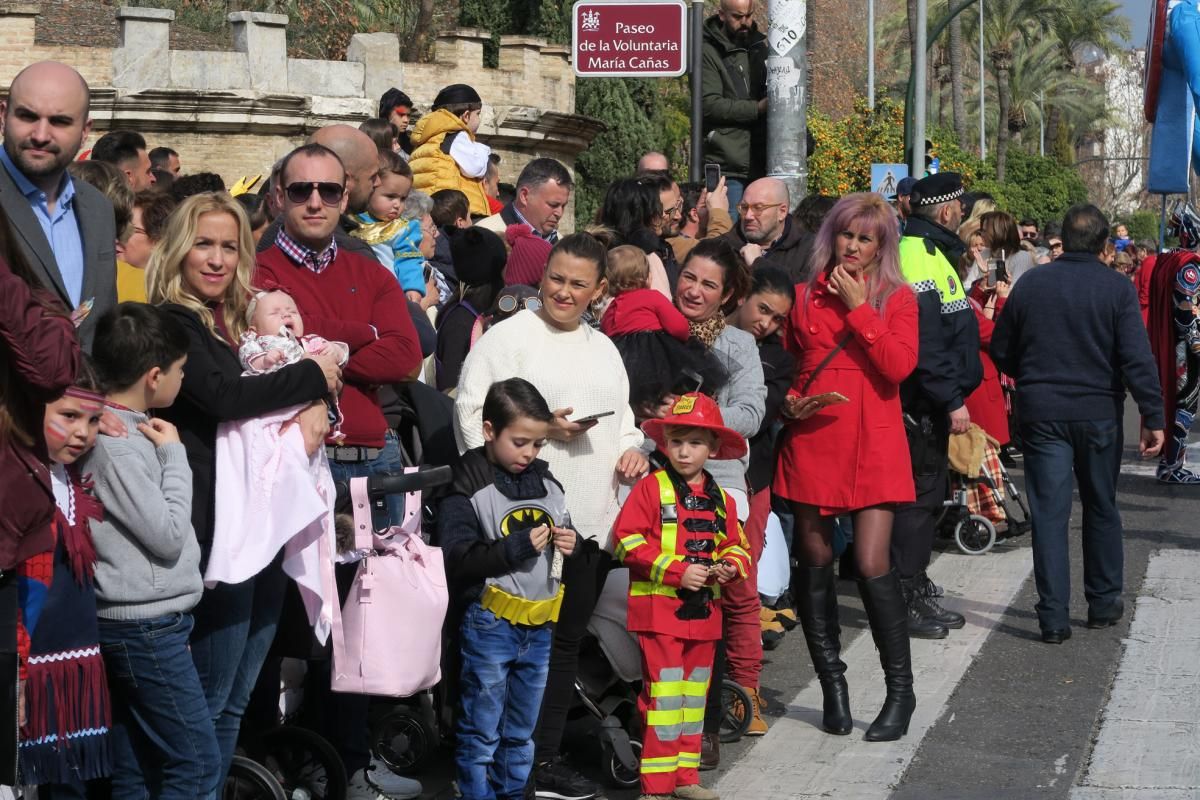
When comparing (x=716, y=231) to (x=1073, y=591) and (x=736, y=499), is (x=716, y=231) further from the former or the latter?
(x=736, y=499)

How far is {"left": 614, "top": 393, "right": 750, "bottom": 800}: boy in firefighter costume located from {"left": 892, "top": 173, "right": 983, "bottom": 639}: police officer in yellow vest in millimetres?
2297

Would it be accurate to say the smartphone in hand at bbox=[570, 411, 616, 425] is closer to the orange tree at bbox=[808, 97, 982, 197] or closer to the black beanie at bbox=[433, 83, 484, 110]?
the black beanie at bbox=[433, 83, 484, 110]

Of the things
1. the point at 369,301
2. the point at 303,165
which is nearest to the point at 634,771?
the point at 369,301

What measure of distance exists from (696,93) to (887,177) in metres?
7.36

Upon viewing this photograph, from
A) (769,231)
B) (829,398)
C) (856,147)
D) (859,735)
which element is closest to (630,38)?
(769,231)

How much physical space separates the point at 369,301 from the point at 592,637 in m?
1.60

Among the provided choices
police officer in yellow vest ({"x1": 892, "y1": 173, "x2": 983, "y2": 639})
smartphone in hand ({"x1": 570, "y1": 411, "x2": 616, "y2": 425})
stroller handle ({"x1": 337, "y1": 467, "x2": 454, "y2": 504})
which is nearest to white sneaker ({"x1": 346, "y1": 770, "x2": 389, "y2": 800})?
stroller handle ({"x1": 337, "y1": 467, "x2": 454, "y2": 504})

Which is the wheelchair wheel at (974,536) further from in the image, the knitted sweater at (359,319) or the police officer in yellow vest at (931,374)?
the knitted sweater at (359,319)

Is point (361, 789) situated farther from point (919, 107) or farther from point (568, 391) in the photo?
point (919, 107)

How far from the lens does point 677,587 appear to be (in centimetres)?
615

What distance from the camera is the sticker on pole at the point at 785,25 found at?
37.3ft

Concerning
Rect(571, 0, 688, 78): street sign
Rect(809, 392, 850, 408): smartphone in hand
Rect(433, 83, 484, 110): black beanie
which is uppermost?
Rect(571, 0, 688, 78): street sign

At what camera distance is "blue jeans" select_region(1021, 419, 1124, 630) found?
8.75 meters

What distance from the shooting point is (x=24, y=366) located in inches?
155
